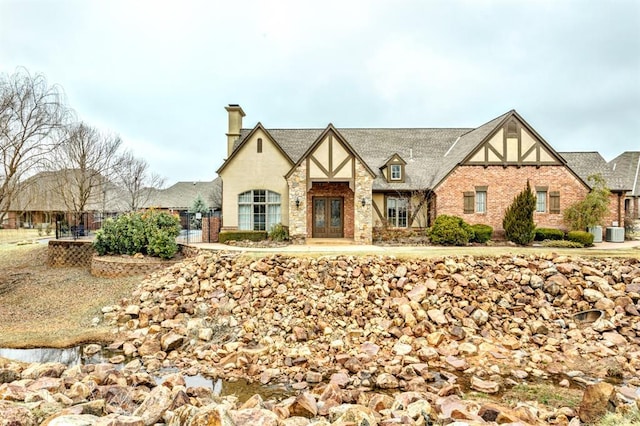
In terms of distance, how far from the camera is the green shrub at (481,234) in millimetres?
19578

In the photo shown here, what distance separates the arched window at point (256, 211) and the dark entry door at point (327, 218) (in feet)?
7.22

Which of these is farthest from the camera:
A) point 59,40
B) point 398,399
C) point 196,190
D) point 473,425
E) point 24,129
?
point 196,190

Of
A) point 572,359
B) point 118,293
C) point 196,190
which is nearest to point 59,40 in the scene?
point 118,293

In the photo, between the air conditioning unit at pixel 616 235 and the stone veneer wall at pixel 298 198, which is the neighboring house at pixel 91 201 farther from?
the air conditioning unit at pixel 616 235

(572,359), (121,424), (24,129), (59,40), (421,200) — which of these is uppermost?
(59,40)

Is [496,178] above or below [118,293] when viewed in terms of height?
above

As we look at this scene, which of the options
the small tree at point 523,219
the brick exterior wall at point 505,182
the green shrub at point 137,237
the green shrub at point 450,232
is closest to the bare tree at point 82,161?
the green shrub at point 137,237

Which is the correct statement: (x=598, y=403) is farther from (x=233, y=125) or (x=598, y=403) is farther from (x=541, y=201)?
(x=233, y=125)

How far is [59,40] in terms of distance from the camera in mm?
15508

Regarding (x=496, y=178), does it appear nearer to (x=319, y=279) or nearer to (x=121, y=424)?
(x=319, y=279)

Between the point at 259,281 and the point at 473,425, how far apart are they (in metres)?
9.08

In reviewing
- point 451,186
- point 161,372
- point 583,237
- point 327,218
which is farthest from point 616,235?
point 161,372

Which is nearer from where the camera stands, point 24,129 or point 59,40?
point 24,129

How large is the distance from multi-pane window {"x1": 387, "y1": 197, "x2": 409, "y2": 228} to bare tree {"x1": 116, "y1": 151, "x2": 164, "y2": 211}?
2402 centimetres
